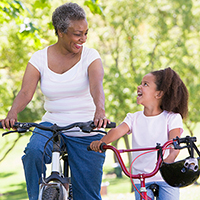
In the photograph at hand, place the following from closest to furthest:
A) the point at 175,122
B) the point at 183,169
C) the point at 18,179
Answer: the point at 183,169 → the point at 175,122 → the point at 18,179

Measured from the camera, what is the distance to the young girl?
2.79 metres

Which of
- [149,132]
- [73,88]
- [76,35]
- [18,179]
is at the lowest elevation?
[18,179]

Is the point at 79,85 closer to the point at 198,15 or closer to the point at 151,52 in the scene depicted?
the point at 151,52

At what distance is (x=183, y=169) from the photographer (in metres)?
1.96

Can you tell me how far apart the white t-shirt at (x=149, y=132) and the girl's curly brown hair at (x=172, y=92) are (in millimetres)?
81

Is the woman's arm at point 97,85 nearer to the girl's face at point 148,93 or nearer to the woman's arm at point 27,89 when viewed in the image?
the girl's face at point 148,93

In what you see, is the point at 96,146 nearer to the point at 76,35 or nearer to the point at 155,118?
the point at 155,118

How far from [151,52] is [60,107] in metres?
8.01

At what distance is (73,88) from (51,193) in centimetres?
109

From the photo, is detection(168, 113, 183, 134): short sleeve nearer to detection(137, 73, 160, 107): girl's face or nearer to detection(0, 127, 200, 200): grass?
detection(137, 73, 160, 107): girl's face

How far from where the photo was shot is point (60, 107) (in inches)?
117

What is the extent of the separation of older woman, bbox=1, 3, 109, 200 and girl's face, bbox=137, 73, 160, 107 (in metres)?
0.38


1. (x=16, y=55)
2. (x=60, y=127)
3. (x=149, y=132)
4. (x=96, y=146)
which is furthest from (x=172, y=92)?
(x=16, y=55)

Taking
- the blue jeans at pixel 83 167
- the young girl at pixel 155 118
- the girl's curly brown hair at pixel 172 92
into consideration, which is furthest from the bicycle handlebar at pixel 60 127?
the girl's curly brown hair at pixel 172 92
